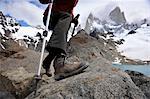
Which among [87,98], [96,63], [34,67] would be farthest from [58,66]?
[34,67]

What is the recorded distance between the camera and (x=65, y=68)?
20.9 ft

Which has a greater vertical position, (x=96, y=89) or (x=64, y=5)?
(x=64, y=5)

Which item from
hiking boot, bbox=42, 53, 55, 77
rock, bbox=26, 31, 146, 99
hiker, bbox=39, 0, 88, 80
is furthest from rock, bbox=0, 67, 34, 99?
rock, bbox=26, 31, 146, 99

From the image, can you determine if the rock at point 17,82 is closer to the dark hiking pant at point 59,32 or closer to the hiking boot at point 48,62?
the hiking boot at point 48,62

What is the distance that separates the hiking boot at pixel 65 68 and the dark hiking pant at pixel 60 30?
0.81 feet

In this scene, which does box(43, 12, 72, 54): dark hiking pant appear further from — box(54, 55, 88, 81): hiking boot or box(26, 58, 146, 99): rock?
box(26, 58, 146, 99): rock

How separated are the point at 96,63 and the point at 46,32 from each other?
2.79 meters

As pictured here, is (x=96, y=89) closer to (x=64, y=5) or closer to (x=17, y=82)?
(x=64, y=5)

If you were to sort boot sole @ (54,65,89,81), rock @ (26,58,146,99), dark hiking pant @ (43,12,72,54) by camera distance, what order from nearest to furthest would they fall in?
A: rock @ (26,58,146,99), dark hiking pant @ (43,12,72,54), boot sole @ (54,65,89,81)

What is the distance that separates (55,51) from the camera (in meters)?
6.42

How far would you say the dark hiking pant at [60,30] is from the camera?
6199mm

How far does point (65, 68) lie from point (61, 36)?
0.57 meters

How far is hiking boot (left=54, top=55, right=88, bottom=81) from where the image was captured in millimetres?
6332

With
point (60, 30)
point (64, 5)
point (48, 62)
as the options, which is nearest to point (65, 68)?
point (48, 62)
